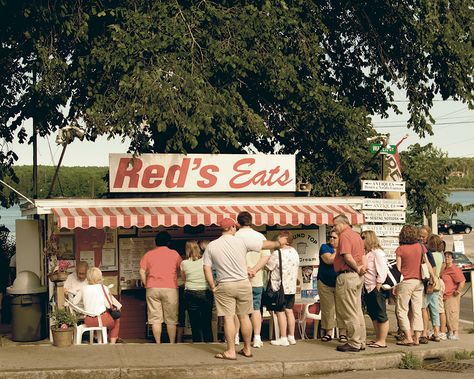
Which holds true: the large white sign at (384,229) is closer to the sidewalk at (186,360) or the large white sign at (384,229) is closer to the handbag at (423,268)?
the handbag at (423,268)

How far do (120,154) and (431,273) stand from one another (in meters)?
5.53

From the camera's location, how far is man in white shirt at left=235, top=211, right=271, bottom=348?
A: 11.6m

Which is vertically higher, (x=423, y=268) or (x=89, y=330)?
(x=423, y=268)

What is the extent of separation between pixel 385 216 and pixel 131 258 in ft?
15.1

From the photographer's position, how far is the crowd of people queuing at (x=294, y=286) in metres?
11.9

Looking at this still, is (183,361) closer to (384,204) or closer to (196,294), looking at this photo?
(196,294)

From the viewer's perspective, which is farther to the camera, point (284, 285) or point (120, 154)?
point (120, 154)

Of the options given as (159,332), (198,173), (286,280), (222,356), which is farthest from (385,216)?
(222,356)

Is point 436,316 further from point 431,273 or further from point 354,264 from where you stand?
point 354,264

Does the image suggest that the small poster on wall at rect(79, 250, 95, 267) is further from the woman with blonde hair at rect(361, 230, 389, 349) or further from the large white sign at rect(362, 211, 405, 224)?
the large white sign at rect(362, 211, 405, 224)

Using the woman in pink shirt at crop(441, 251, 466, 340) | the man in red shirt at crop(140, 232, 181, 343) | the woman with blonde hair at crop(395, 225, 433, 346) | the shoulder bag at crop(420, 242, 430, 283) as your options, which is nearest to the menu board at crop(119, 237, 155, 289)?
the man in red shirt at crop(140, 232, 181, 343)

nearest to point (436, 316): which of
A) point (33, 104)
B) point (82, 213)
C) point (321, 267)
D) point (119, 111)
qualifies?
point (321, 267)

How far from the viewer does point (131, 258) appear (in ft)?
48.4

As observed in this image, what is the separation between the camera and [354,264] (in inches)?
464
